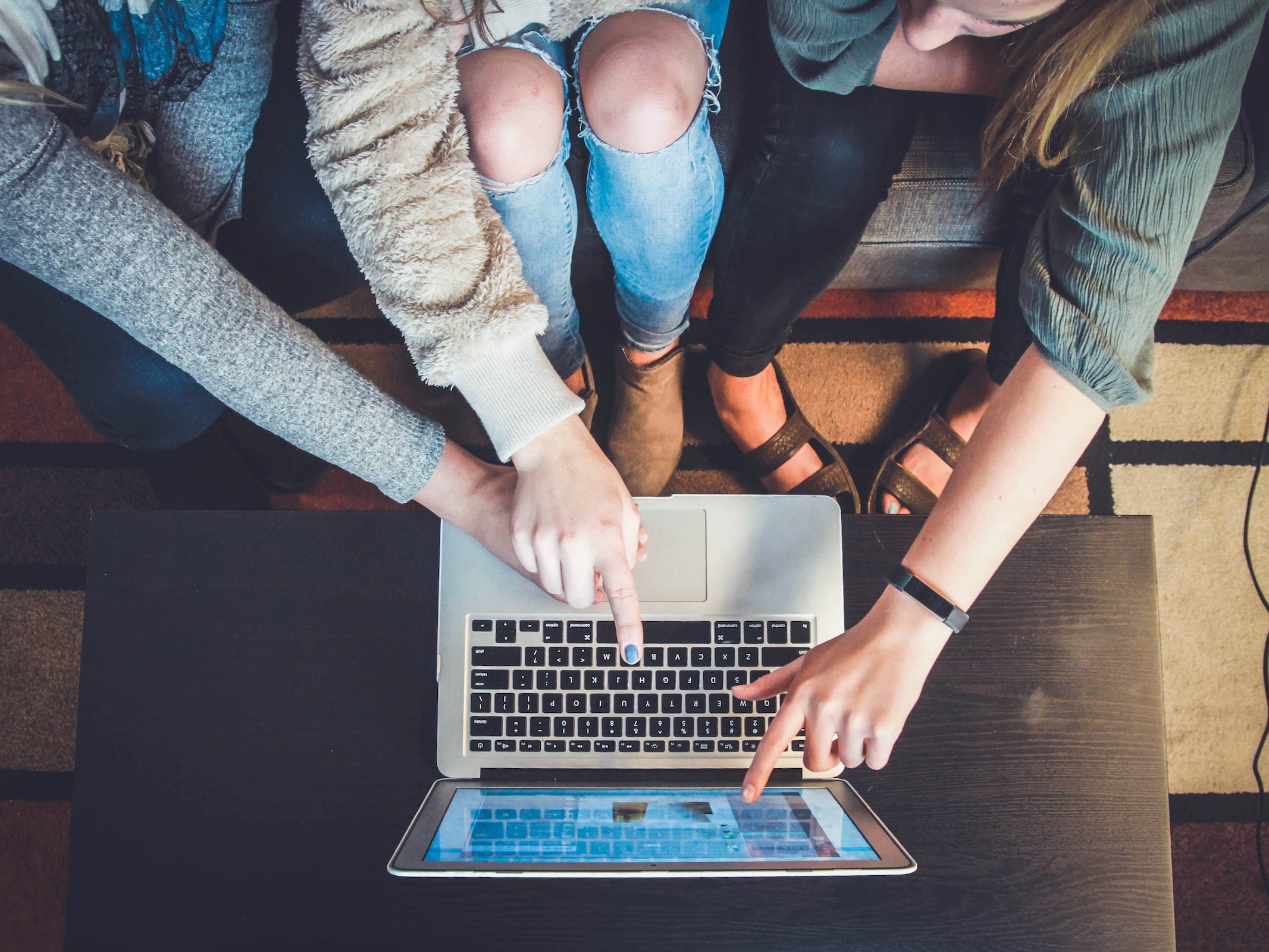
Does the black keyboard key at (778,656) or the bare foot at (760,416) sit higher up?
the bare foot at (760,416)

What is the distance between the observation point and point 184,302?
1.97 feet

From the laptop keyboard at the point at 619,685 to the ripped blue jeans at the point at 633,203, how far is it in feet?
1.32

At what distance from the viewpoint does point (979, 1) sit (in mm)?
583

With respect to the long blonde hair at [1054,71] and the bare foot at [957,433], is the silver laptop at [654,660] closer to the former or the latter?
the long blonde hair at [1054,71]

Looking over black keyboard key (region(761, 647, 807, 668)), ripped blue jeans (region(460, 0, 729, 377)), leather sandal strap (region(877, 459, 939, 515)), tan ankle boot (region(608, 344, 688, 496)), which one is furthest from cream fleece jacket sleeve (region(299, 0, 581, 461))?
leather sandal strap (region(877, 459, 939, 515))

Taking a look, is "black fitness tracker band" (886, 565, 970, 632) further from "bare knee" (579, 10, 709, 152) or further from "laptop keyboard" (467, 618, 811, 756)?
"bare knee" (579, 10, 709, 152)

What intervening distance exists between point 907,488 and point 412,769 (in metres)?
0.82

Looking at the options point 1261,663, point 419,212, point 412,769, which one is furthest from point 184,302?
point 1261,663

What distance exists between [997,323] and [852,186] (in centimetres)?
30

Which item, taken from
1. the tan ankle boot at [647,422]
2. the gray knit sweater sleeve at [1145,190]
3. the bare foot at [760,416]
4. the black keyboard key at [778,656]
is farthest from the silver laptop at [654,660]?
the bare foot at [760,416]

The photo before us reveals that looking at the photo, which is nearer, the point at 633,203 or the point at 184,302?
the point at 184,302

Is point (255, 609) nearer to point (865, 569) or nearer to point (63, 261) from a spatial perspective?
point (63, 261)

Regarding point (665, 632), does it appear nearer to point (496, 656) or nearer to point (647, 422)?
point (496, 656)

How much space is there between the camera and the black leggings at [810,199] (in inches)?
31.6
